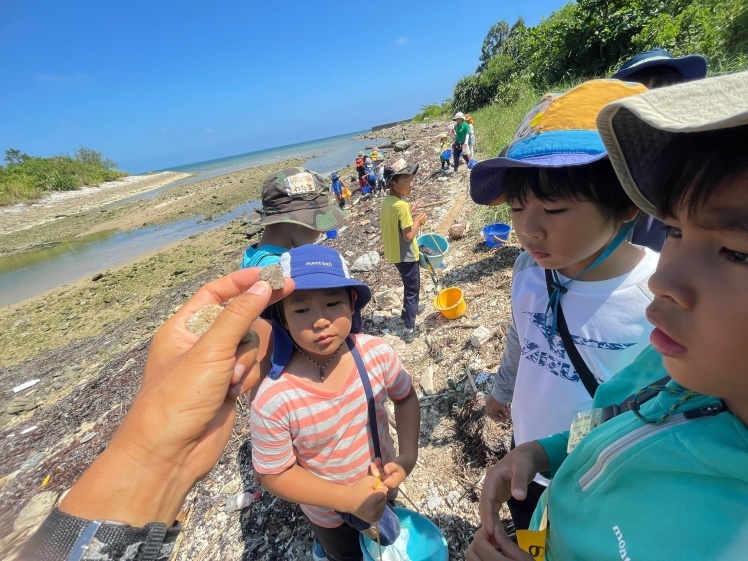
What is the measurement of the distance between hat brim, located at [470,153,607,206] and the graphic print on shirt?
2.00 feet

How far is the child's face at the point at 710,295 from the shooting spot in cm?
53

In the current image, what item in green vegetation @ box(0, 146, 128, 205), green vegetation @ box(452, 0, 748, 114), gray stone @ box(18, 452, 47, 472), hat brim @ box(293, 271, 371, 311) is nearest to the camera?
hat brim @ box(293, 271, 371, 311)

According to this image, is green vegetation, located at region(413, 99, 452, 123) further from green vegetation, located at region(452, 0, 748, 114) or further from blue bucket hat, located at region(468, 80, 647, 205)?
blue bucket hat, located at region(468, 80, 647, 205)

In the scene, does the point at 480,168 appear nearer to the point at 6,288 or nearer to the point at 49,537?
the point at 49,537

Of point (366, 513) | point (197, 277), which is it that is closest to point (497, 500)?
point (366, 513)

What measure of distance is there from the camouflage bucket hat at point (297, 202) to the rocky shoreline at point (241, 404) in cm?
190

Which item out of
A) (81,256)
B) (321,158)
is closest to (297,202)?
(81,256)

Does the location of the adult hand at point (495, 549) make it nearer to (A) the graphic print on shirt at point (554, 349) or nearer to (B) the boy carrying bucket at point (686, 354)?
(B) the boy carrying bucket at point (686, 354)

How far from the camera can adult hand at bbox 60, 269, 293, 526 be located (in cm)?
114

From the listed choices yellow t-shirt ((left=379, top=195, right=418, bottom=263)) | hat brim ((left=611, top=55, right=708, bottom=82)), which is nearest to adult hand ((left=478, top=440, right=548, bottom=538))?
hat brim ((left=611, top=55, right=708, bottom=82))

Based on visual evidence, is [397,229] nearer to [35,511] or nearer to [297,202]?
[297,202]

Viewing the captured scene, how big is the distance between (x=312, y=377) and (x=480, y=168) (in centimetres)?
124

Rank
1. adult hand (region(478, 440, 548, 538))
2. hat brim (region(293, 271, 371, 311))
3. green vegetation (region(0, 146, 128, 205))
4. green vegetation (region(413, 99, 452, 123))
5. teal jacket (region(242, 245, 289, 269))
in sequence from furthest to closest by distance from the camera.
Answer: green vegetation (region(413, 99, 452, 123)) → green vegetation (region(0, 146, 128, 205)) → teal jacket (region(242, 245, 289, 269)) → hat brim (region(293, 271, 371, 311)) → adult hand (region(478, 440, 548, 538))

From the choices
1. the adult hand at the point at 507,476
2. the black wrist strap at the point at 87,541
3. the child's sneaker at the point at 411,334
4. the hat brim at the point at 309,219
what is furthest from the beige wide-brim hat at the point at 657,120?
the child's sneaker at the point at 411,334
